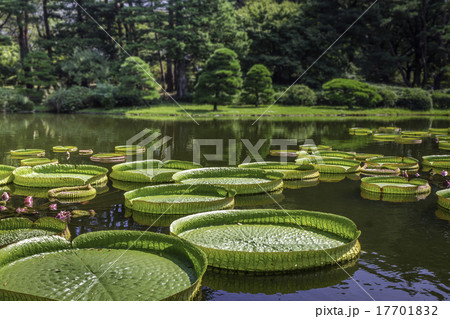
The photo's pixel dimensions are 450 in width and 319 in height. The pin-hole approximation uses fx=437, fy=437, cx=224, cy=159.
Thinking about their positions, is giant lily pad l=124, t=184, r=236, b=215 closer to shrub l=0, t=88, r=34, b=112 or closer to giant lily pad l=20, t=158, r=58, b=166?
giant lily pad l=20, t=158, r=58, b=166

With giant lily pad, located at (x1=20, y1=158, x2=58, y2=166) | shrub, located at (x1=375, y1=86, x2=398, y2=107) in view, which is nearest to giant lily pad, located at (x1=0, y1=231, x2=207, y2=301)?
giant lily pad, located at (x1=20, y1=158, x2=58, y2=166)

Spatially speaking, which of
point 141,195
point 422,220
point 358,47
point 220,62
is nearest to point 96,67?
point 220,62

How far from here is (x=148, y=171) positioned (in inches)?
405

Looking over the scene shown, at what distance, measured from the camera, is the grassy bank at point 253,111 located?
3403 cm

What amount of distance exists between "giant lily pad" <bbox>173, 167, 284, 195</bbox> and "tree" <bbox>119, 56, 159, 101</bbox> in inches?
1089

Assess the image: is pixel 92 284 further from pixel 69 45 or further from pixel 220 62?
pixel 69 45

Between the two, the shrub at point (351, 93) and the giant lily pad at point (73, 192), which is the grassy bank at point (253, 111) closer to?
the shrub at point (351, 93)

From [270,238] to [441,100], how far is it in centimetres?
3998

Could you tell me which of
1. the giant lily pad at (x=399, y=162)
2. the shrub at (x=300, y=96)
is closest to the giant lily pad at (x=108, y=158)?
the giant lily pad at (x=399, y=162)

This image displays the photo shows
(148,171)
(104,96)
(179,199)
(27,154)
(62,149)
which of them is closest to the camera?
(179,199)

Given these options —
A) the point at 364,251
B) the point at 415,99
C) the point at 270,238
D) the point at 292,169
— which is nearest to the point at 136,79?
the point at 415,99

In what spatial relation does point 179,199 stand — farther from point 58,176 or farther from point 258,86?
point 258,86

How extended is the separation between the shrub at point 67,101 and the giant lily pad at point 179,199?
105ft

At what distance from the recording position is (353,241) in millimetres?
5270
